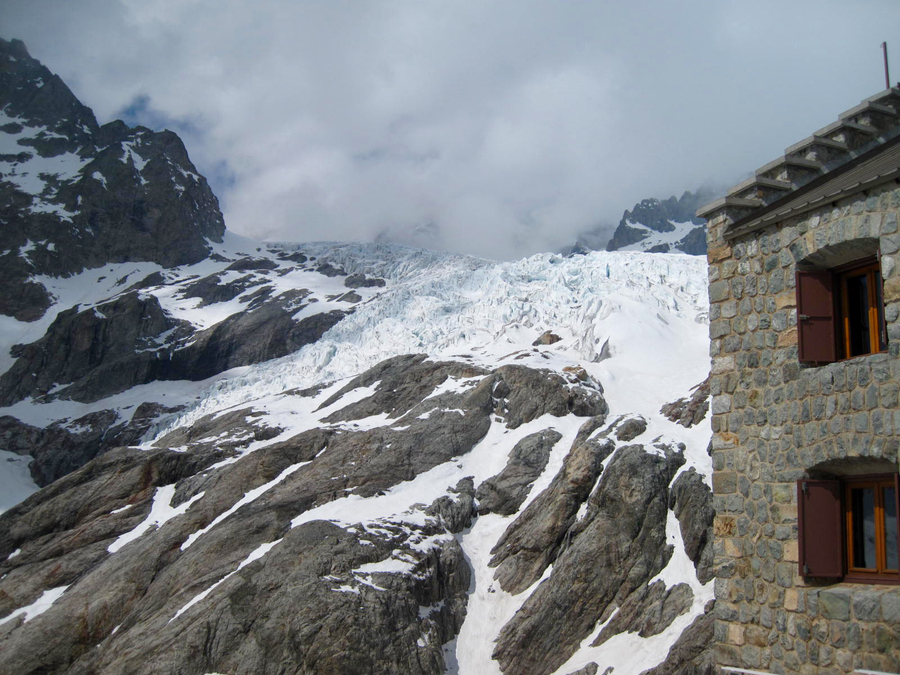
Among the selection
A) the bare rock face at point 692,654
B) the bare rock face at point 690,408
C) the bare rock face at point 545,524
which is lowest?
the bare rock face at point 692,654

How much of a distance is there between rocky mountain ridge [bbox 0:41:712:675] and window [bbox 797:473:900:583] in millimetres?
19719

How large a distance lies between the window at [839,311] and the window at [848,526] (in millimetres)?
1459

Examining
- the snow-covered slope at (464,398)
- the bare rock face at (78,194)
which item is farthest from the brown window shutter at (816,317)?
the bare rock face at (78,194)

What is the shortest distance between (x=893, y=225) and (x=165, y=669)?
3162 centimetres

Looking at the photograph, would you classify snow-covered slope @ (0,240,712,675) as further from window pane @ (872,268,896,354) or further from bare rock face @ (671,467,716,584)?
window pane @ (872,268,896,354)

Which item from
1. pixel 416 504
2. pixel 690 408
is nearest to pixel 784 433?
pixel 416 504

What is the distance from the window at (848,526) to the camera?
8750 mm

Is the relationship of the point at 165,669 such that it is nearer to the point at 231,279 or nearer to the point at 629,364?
the point at 629,364

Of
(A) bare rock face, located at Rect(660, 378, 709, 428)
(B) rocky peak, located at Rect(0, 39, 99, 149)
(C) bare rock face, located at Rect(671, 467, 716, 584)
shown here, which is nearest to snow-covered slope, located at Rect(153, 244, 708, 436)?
(A) bare rock face, located at Rect(660, 378, 709, 428)

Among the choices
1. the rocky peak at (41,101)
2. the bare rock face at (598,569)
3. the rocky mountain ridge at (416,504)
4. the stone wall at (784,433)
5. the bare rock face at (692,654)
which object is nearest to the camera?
the stone wall at (784,433)

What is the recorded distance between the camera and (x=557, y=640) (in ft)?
105

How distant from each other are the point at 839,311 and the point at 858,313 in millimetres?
203

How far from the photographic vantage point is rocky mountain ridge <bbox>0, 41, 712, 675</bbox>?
32.2 m

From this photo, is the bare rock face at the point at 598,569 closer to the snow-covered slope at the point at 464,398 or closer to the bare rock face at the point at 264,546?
the snow-covered slope at the point at 464,398
